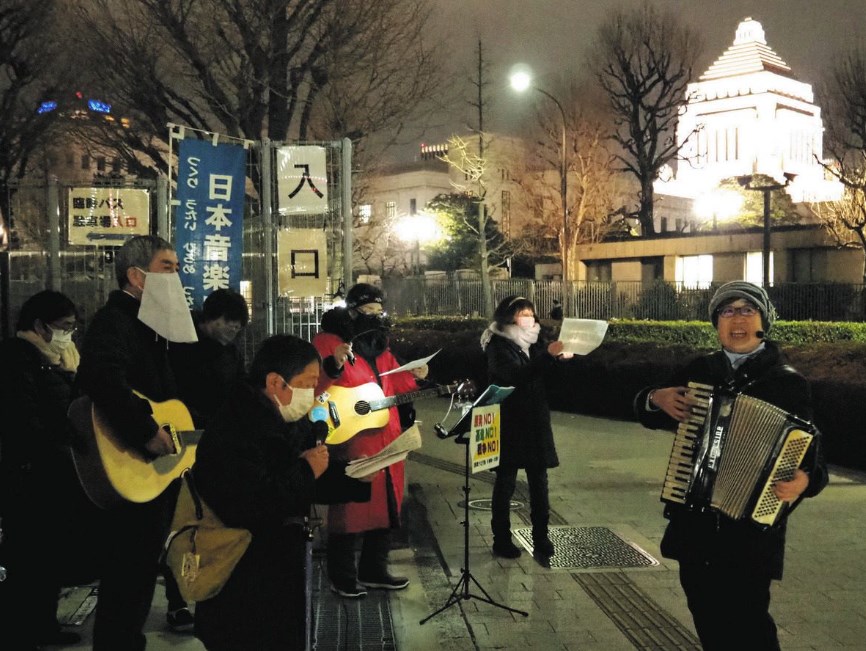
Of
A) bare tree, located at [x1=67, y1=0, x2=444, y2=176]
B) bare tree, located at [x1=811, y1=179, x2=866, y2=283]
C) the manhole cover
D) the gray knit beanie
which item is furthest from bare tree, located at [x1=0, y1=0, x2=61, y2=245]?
bare tree, located at [x1=811, y1=179, x2=866, y2=283]

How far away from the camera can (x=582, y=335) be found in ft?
16.9

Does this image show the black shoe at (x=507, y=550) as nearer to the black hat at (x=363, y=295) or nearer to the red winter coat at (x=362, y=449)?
the red winter coat at (x=362, y=449)

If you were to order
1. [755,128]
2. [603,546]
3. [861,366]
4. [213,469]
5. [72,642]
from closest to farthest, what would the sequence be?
1. [213,469]
2. [72,642]
3. [603,546]
4. [861,366]
5. [755,128]

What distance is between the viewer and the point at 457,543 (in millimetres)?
6793

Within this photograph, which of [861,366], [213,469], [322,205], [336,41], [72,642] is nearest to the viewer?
[213,469]

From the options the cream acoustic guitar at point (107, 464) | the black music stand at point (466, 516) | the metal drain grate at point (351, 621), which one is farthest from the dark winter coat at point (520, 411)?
the cream acoustic guitar at point (107, 464)

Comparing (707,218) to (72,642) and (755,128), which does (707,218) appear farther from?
(72,642)

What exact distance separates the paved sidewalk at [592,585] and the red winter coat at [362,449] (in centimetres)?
60

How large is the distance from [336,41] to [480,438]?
399 inches

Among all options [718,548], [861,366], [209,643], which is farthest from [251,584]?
[861,366]

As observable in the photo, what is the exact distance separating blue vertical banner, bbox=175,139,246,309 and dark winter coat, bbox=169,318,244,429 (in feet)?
9.27

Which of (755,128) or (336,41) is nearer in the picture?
(336,41)

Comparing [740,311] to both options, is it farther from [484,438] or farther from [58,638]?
[58,638]

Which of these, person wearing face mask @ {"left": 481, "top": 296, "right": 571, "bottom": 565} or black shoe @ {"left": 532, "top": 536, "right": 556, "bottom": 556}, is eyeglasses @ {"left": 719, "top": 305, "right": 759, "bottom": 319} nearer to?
person wearing face mask @ {"left": 481, "top": 296, "right": 571, "bottom": 565}
